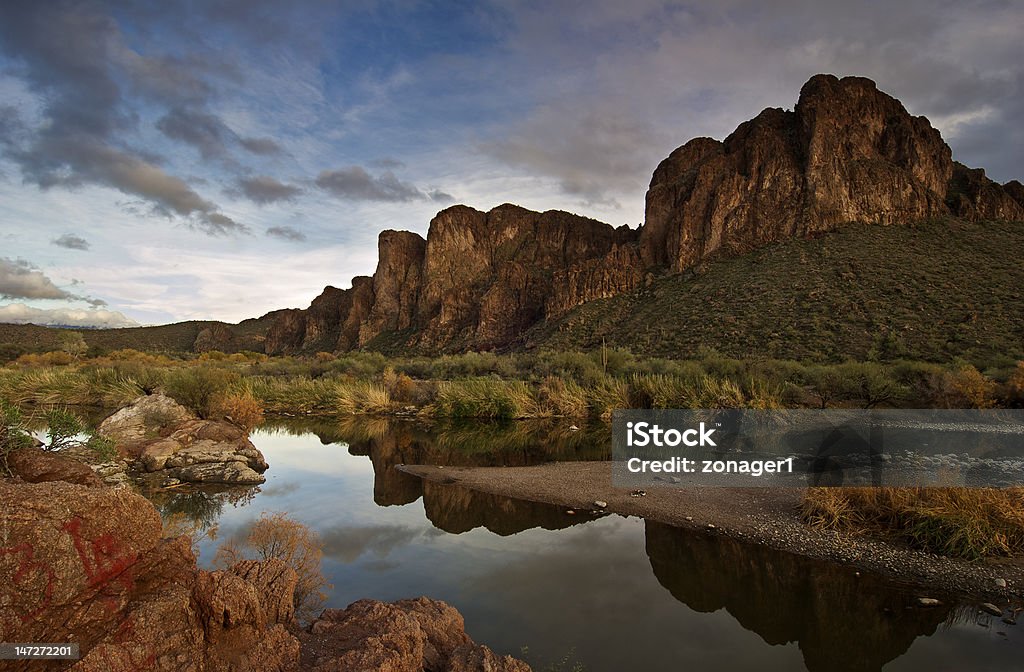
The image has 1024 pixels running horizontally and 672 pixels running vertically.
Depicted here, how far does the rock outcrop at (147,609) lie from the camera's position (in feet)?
9.72

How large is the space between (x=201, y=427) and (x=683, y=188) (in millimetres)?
78893

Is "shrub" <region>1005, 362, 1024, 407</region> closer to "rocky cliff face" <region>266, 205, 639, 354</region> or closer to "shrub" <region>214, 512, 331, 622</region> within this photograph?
"shrub" <region>214, 512, 331, 622</region>

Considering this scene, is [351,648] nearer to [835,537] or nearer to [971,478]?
[835,537]

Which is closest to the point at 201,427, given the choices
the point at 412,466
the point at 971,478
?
the point at 412,466

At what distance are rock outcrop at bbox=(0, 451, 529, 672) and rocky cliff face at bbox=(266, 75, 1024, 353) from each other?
63.0m

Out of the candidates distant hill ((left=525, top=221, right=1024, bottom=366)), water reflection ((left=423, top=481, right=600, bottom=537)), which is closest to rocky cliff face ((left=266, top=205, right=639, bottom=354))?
distant hill ((left=525, top=221, right=1024, bottom=366))

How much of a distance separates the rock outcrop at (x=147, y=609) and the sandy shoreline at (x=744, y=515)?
627 cm

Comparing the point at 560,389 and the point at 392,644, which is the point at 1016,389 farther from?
the point at 392,644

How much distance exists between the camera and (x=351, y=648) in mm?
3910

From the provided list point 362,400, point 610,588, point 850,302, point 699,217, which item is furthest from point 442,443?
point 699,217

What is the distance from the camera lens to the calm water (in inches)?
224

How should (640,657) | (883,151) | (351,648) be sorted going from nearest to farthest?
(351,648) < (640,657) < (883,151)

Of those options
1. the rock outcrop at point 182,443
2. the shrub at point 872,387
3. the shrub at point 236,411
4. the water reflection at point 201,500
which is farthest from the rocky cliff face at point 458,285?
the water reflection at point 201,500

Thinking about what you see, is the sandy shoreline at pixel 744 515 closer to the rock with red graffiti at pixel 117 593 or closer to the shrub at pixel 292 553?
the shrub at pixel 292 553
